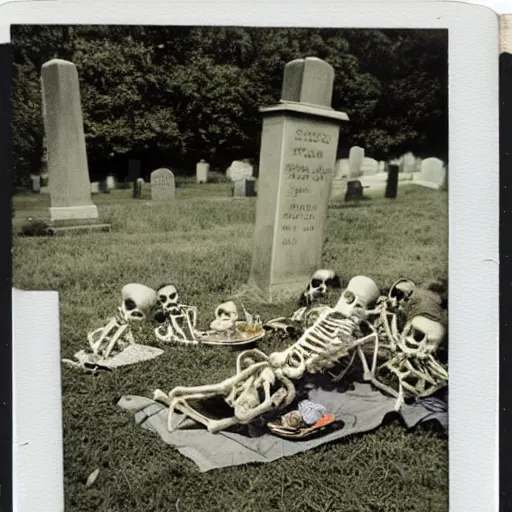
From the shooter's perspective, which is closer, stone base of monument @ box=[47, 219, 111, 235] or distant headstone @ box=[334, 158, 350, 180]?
stone base of monument @ box=[47, 219, 111, 235]

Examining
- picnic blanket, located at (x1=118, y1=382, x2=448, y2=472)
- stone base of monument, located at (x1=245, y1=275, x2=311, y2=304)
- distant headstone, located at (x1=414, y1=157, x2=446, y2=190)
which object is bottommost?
picnic blanket, located at (x1=118, y1=382, x2=448, y2=472)

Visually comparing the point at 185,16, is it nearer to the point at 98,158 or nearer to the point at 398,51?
the point at 98,158

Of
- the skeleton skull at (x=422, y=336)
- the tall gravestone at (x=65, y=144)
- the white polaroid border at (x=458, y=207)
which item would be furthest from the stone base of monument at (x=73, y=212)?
the skeleton skull at (x=422, y=336)

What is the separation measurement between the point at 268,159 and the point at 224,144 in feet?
0.69

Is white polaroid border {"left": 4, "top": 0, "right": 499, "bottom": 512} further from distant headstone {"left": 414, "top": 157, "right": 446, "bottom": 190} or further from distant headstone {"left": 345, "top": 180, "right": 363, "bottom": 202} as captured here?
distant headstone {"left": 345, "top": 180, "right": 363, "bottom": 202}

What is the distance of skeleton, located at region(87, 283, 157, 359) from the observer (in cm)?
262

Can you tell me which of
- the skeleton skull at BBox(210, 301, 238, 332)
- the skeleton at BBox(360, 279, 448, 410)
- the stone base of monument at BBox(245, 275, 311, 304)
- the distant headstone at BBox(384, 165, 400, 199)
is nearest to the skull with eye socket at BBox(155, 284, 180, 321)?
the skeleton skull at BBox(210, 301, 238, 332)

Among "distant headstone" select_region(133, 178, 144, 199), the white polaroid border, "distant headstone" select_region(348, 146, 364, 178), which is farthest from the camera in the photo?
"distant headstone" select_region(348, 146, 364, 178)

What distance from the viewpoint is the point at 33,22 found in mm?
2514

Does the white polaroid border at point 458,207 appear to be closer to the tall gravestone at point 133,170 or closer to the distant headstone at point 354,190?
the distant headstone at point 354,190

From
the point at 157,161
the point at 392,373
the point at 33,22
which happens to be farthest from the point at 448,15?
the point at 33,22

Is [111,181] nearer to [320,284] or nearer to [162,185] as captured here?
[162,185]

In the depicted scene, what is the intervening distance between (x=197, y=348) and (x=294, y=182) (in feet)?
2.89

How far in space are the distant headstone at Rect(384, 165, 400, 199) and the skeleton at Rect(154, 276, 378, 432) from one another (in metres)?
0.41
